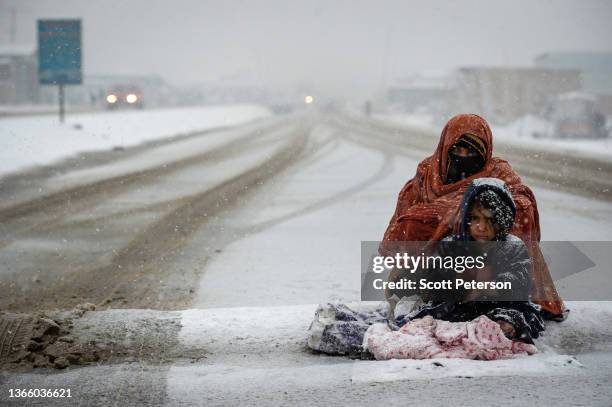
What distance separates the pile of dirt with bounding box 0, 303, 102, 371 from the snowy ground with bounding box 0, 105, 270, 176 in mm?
11672

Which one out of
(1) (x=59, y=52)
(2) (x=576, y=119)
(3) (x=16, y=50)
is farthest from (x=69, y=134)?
(3) (x=16, y=50)

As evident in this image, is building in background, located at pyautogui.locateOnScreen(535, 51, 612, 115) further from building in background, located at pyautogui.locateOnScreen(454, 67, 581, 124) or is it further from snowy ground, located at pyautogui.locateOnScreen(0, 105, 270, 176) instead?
snowy ground, located at pyautogui.locateOnScreen(0, 105, 270, 176)

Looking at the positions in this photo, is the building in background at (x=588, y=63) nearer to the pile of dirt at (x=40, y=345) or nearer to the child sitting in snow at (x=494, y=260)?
the child sitting in snow at (x=494, y=260)

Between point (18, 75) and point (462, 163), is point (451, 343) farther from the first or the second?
point (18, 75)

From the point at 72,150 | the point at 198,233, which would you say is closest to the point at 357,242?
the point at 198,233

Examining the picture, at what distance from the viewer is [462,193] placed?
14.6 feet

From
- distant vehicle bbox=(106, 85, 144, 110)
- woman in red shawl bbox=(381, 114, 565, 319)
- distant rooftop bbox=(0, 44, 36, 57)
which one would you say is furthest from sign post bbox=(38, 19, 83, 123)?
distant rooftop bbox=(0, 44, 36, 57)

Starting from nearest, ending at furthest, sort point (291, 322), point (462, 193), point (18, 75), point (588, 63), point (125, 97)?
point (462, 193) < point (291, 322) < point (125, 97) < point (18, 75) < point (588, 63)

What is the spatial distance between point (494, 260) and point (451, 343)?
20.4 inches

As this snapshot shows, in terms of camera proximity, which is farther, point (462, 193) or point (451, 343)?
point (462, 193)

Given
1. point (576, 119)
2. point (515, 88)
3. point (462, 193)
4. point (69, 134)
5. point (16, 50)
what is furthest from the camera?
point (16, 50)

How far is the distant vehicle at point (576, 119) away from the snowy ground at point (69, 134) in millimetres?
15770

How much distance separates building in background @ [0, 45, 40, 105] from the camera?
61.8 m

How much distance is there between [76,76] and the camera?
24.2 m
